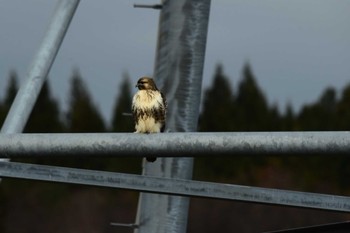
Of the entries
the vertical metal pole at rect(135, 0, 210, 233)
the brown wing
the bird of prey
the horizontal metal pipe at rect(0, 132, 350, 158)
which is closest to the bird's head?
the bird of prey

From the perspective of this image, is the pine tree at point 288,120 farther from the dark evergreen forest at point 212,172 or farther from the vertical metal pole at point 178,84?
the vertical metal pole at point 178,84

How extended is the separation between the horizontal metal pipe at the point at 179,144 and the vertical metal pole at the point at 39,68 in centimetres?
236

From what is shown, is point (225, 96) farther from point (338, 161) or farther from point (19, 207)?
point (19, 207)

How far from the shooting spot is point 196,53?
34.5 ft

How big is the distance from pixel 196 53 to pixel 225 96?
59.1 m

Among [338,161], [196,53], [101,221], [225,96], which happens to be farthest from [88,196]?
[196,53]

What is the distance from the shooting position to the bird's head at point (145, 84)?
9.75 meters

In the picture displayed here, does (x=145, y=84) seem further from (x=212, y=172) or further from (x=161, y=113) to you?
(x=212, y=172)

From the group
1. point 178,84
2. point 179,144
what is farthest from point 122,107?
point 179,144

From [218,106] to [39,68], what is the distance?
2277 inches

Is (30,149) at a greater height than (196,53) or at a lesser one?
lesser

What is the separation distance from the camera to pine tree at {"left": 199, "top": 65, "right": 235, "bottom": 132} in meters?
63.8

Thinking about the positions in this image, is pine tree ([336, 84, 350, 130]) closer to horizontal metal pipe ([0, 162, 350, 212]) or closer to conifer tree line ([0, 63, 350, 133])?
conifer tree line ([0, 63, 350, 133])

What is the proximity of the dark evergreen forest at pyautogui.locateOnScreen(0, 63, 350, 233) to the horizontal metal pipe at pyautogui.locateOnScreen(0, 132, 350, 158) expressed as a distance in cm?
2529
